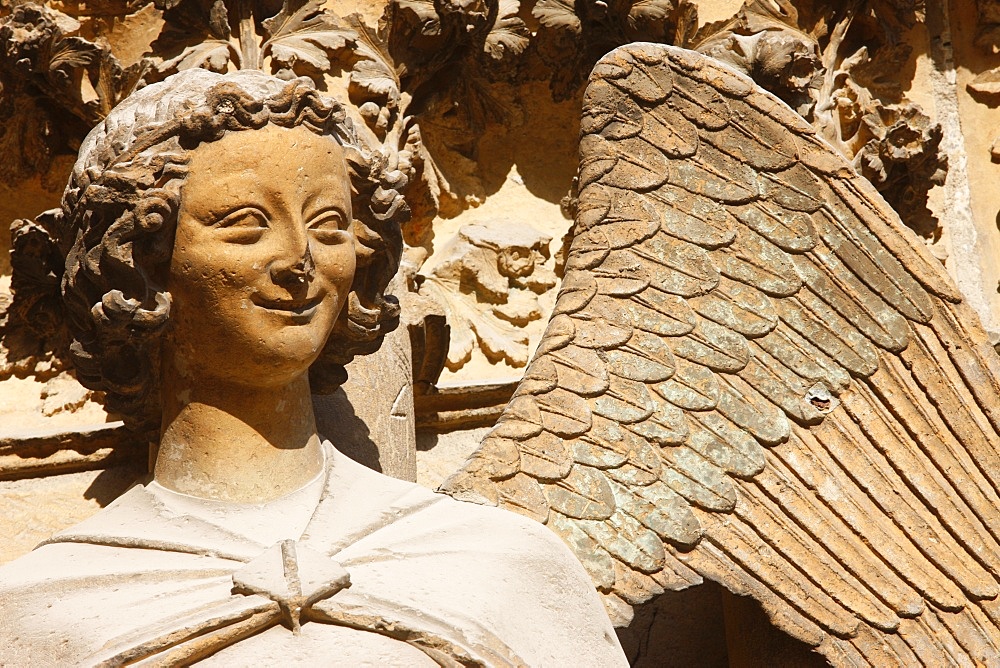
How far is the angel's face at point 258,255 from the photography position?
2562 mm

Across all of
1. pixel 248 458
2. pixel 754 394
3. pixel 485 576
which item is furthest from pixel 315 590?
pixel 754 394

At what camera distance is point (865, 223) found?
313 centimetres

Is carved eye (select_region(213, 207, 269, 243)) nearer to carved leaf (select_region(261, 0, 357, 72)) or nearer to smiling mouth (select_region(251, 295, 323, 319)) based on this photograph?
smiling mouth (select_region(251, 295, 323, 319))

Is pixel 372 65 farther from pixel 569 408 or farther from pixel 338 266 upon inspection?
pixel 338 266

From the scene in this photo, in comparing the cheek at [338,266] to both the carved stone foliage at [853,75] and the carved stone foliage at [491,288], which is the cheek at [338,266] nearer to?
the carved stone foliage at [491,288]

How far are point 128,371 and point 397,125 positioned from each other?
4.13 feet

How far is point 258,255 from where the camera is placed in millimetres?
2549

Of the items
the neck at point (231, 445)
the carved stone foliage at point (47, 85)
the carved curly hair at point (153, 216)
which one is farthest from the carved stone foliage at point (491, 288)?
the neck at point (231, 445)

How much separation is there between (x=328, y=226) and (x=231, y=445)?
0.39 meters

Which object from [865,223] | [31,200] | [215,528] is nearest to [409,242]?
[31,200]

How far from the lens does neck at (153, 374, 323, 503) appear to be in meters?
2.67

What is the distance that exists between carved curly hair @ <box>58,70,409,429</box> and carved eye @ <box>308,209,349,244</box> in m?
0.13

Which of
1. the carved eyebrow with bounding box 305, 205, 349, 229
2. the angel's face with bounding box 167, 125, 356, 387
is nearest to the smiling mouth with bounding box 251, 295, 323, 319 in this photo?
the angel's face with bounding box 167, 125, 356, 387

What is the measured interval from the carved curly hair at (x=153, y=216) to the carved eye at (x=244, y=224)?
86 mm
